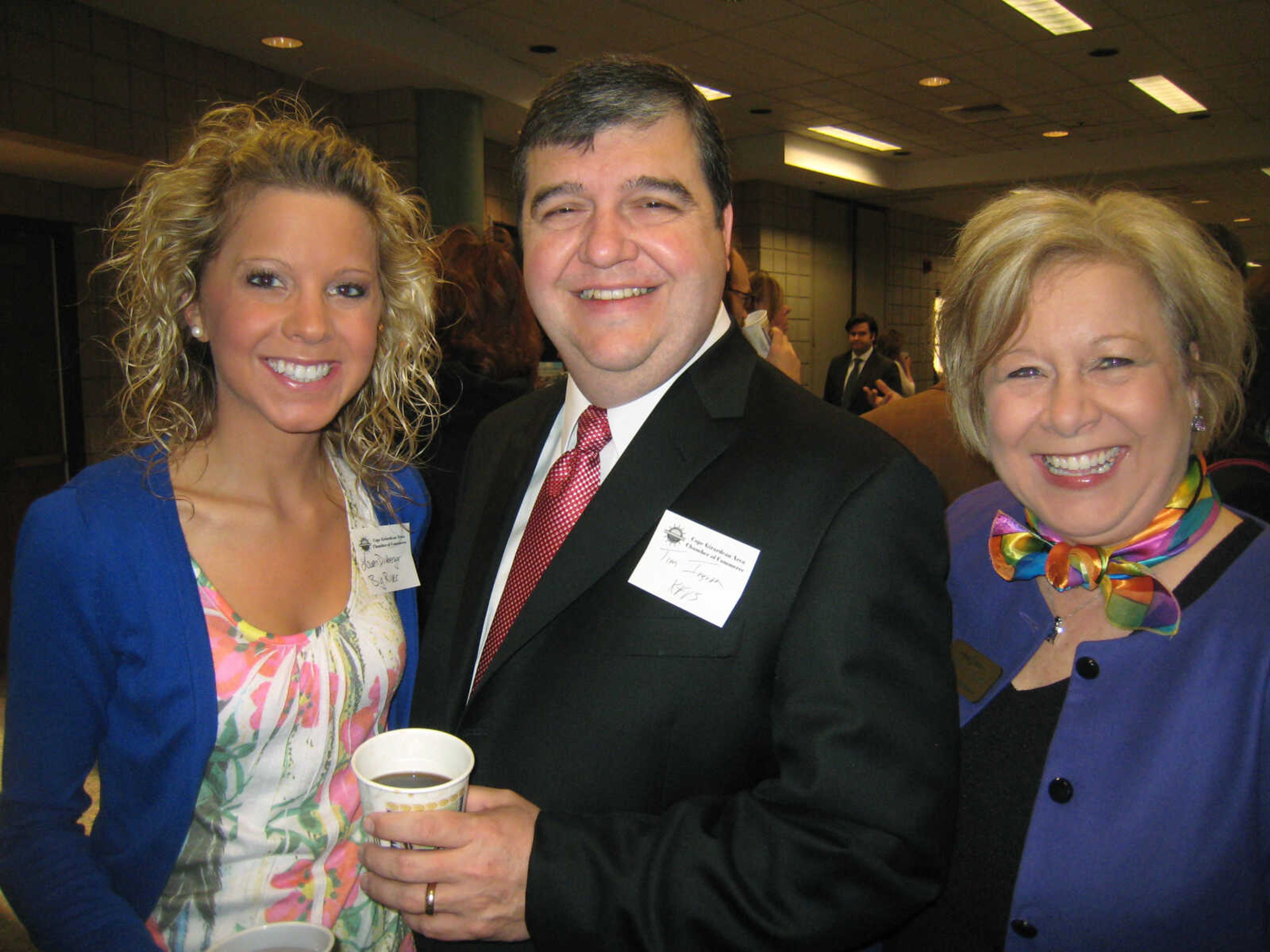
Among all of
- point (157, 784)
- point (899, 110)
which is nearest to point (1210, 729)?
point (157, 784)

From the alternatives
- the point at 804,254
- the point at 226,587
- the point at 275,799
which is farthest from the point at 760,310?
the point at 804,254

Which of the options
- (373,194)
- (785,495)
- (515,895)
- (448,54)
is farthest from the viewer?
(448,54)

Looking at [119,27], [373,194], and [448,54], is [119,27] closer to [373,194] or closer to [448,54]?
[448,54]

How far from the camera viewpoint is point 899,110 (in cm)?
855

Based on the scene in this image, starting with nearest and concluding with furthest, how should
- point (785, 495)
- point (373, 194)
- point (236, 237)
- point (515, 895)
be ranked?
point (515, 895) → point (785, 495) → point (236, 237) → point (373, 194)

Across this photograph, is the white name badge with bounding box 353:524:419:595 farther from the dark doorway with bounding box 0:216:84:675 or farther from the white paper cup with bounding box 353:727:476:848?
the dark doorway with bounding box 0:216:84:675

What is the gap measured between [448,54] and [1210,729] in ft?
20.6

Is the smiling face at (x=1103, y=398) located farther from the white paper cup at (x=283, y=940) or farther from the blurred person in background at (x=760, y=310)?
the blurred person in background at (x=760, y=310)

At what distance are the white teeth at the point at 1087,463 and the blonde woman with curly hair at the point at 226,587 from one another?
114cm

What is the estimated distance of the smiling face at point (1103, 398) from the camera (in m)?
1.20

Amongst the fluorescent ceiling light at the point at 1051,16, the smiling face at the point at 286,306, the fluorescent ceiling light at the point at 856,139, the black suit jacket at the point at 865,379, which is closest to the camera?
the smiling face at the point at 286,306

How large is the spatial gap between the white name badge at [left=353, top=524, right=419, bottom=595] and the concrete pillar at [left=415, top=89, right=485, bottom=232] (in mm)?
5010

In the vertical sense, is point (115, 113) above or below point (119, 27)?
below

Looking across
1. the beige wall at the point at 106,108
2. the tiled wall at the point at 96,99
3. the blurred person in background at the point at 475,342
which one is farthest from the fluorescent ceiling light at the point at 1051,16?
the blurred person in background at the point at 475,342
